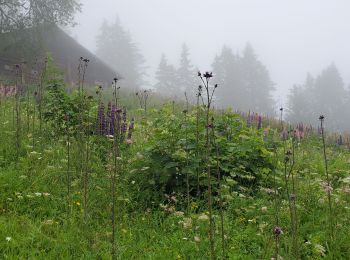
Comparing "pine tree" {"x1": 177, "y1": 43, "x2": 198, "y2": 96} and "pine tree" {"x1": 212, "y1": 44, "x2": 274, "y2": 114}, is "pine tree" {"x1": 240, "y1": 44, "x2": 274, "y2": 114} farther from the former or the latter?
"pine tree" {"x1": 177, "y1": 43, "x2": 198, "y2": 96}

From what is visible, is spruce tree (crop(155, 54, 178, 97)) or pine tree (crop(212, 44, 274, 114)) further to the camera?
spruce tree (crop(155, 54, 178, 97))

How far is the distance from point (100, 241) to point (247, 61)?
57120 mm

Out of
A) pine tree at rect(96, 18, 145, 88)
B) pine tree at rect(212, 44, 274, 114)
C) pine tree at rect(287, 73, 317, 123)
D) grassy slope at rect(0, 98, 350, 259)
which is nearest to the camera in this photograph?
grassy slope at rect(0, 98, 350, 259)

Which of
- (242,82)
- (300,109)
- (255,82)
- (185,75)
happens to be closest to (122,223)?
(300,109)

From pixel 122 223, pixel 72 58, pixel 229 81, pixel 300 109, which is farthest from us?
pixel 229 81

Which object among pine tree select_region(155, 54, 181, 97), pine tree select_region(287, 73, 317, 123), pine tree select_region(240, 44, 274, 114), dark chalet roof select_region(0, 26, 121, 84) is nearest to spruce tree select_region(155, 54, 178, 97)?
pine tree select_region(155, 54, 181, 97)

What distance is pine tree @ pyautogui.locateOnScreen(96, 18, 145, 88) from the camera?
198 feet

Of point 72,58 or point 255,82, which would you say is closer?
point 72,58

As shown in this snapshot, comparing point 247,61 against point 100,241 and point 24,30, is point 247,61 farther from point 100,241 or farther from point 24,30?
point 100,241

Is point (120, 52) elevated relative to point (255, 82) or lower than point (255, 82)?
elevated

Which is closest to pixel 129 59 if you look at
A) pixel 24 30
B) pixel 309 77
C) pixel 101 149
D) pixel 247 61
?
pixel 247 61

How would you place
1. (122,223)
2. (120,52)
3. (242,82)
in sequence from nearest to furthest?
(122,223) → (242,82) → (120,52)

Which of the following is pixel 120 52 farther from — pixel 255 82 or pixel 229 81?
pixel 255 82

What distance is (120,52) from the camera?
60.6 meters
